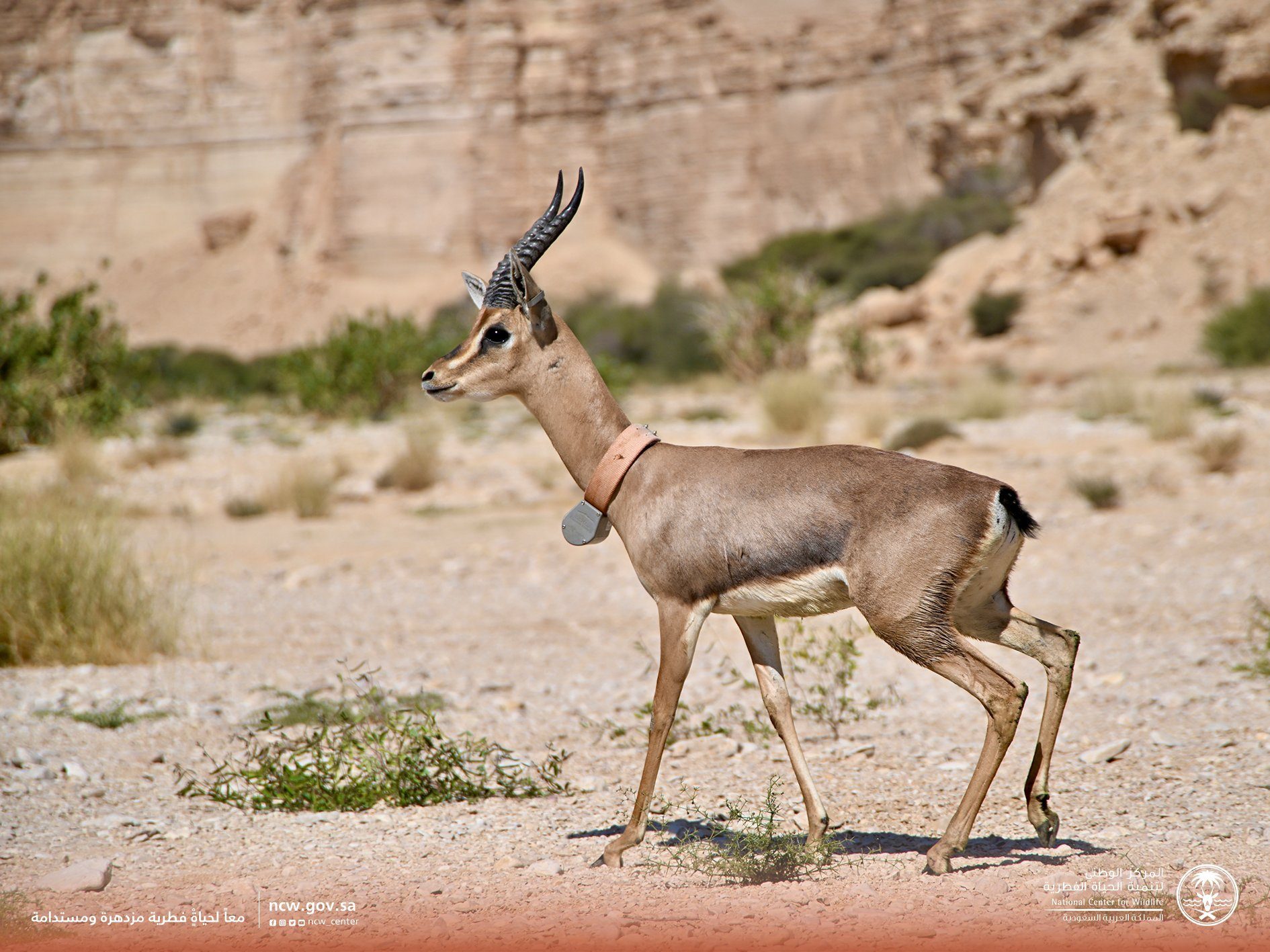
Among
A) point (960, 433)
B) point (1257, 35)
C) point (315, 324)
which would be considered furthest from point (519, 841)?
point (315, 324)

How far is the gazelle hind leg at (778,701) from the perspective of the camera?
4.46 meters

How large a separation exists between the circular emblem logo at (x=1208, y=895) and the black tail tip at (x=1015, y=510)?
1225mm

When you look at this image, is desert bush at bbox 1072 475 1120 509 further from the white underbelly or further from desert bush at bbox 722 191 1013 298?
desert bush at bbox 722 191 1013 298

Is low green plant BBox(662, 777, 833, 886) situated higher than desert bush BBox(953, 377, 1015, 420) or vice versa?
low green plant BBox(662, 777, 833, 886)

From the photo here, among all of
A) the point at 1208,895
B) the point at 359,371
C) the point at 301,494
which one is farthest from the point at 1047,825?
the point at 359,371

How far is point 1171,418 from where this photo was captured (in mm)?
17094

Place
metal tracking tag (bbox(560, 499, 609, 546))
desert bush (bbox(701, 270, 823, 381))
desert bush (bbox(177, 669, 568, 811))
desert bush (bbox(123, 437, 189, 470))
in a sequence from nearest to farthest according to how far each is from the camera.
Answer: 1. metal tracking tag (bbox(560, 499, 609, 546))
2. desert bush (bbox(177, 669, 568, 811))
3. desert bush (bbox(123, 437, 189, 470))
4. desert bush (bbox(701, 270, 823, 381))

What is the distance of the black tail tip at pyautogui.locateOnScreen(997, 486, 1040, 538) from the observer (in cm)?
395

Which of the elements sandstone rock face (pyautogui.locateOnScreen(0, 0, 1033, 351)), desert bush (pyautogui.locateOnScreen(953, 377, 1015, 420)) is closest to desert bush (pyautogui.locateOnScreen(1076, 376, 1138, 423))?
desert bush (pyautogui.locateOnScreen(953, 377, 1015, 420))

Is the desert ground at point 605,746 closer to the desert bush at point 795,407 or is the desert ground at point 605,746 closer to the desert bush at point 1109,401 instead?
the desert bush at point 795,407

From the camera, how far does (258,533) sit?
1455cm

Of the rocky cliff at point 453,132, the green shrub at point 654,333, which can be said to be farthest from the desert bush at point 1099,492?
the rocky cliff at point 453,132

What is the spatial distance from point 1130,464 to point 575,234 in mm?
41212

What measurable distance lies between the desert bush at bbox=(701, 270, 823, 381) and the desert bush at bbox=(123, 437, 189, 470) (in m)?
13.8
